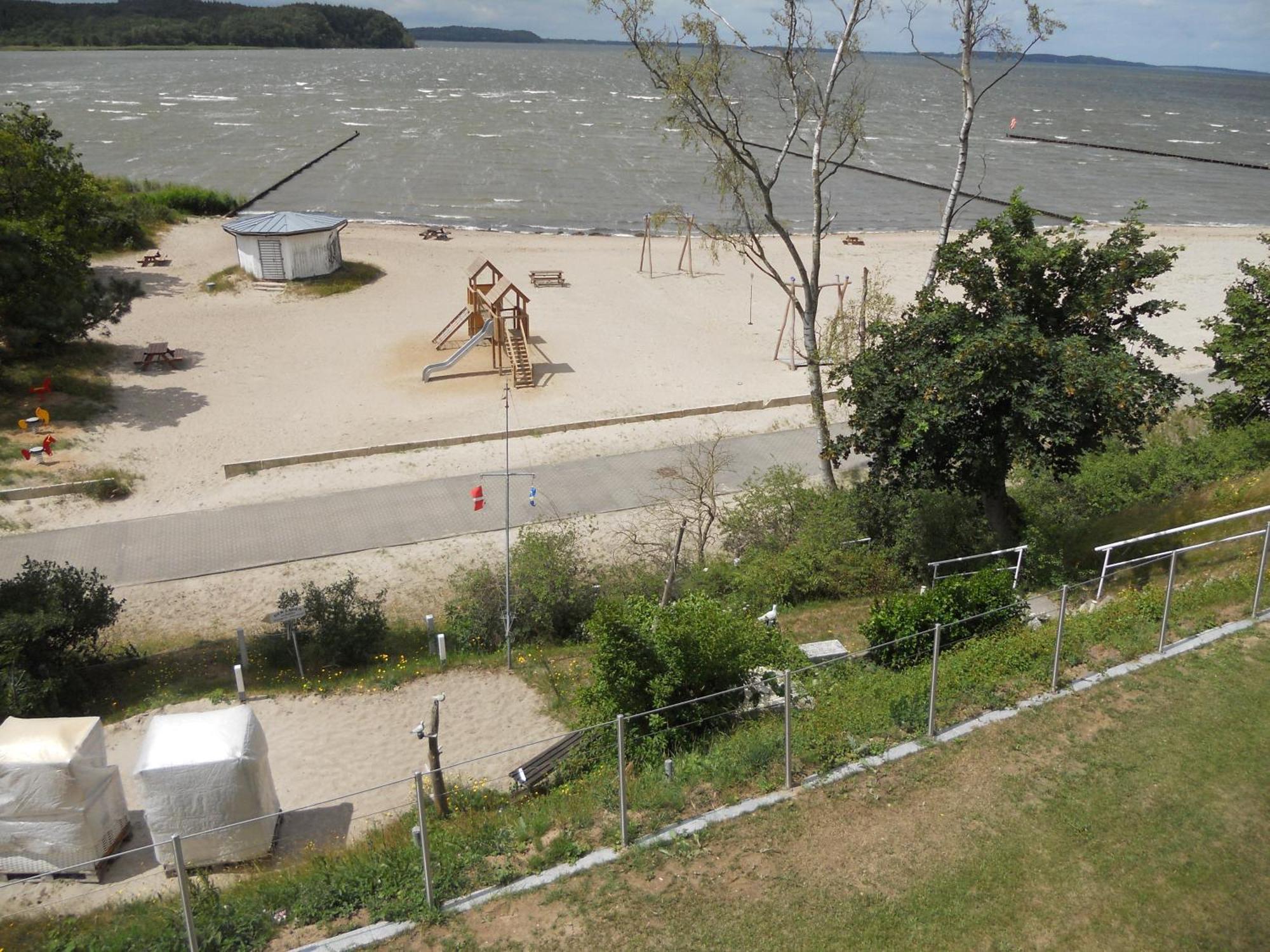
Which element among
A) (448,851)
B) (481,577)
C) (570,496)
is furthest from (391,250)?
(448,851)

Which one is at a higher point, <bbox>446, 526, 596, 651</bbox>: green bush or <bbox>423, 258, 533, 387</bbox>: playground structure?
<bbox>423, 258, 533, 387</bbox>: playground structure

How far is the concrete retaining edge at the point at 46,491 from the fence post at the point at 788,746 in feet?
56.2

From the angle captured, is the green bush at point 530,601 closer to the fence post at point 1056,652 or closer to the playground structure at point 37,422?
the fence post at point 1056,652

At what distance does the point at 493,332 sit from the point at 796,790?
21.8 meters

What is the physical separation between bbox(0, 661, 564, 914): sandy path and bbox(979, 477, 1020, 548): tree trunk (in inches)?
303

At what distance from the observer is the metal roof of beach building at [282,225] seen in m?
36.0

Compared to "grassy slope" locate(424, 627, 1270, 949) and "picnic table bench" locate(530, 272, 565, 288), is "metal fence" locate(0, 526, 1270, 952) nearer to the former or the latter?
"grassy slope" locate(424, 627, 1270, 949)

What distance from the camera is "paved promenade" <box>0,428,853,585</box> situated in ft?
60.8

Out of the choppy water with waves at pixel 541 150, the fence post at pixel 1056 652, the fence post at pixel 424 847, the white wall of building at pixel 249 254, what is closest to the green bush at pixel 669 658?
the fence post at pixel 424 847

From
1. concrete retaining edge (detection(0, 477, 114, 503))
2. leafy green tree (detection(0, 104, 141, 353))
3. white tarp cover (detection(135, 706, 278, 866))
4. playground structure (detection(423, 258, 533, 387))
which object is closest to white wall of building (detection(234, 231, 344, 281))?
leafy green tree (detection(0, 104, 141, 353))

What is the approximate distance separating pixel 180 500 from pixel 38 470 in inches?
146

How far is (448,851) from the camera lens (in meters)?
9.12

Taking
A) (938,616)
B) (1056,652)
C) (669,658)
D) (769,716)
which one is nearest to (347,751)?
(669,658)

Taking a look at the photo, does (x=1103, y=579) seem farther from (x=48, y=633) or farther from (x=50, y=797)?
(x=48, y=633)
